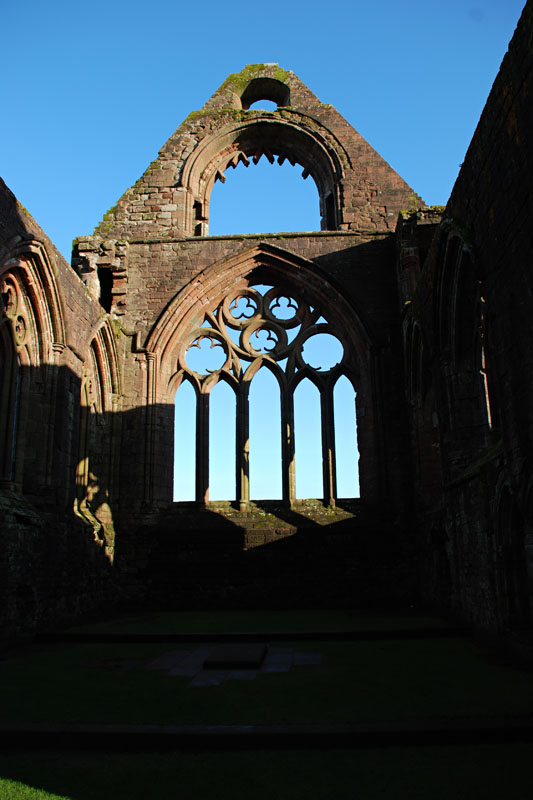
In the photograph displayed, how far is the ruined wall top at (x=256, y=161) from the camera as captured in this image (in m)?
12.6

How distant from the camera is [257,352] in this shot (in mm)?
12234

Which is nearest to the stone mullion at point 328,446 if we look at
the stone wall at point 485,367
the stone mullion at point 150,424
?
the stone wall at point 485,367

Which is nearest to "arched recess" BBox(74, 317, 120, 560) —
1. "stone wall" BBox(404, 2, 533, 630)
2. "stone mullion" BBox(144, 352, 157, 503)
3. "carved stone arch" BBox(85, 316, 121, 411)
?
"carved stone arch" BBox(85, 316, 121, 411)

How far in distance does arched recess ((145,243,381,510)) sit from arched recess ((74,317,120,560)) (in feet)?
2.05

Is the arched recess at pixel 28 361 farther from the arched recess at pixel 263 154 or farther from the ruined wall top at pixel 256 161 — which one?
the arched recess at pixel 263 154

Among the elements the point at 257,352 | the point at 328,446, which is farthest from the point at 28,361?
the point at 328,446

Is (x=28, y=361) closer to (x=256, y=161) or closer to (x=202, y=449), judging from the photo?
(x=202, y=449)

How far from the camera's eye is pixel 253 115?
13508 mm

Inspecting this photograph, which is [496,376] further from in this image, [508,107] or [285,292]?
[285,292]

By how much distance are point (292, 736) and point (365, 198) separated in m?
11.0

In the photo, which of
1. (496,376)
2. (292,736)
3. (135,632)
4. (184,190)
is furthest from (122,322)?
(292,736)

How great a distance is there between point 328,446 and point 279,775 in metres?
8.51

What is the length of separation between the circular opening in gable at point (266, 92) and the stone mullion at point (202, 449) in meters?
7.03

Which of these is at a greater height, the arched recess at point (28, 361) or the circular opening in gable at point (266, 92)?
the circular opening in gable at point (266, 92)
